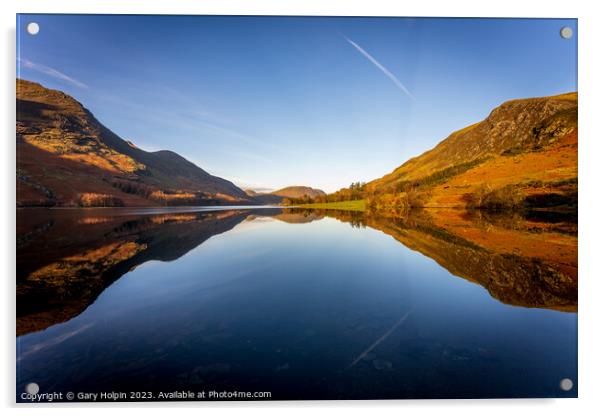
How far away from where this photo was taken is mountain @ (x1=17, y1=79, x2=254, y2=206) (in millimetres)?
5945

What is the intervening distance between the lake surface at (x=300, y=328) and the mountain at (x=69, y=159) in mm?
1839

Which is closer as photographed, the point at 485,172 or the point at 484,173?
the point at 484,173

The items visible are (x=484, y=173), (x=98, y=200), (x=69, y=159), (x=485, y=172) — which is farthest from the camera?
(x=98, y=200)

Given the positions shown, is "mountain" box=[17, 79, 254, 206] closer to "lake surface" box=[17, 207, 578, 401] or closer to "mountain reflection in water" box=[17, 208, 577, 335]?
"mountain reflection in water" box=[17, 208, 577, 335]

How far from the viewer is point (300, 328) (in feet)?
13.4

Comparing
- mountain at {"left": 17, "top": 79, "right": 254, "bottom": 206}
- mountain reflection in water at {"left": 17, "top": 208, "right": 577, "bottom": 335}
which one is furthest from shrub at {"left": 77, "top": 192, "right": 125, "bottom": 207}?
mountain reflection in water at {"left": 17, "top": 208, "right": 577, "bottom": 335}

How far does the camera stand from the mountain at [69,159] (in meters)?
5.95

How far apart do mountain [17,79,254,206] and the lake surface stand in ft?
6.03

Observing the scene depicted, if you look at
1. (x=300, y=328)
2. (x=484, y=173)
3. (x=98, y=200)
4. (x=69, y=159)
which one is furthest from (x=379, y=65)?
(x=98, y=200)

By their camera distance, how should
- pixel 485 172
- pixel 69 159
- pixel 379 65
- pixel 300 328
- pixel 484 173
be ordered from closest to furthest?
pixel 300 328 < pixel 379 65 < pixel 69 159 < pixel 484 173 < pixel 485 172

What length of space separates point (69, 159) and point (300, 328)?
26.6 meters

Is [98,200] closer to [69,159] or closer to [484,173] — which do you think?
[69,159]

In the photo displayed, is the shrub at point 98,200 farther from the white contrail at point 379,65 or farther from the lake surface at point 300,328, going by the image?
the white contrail at point 379,65

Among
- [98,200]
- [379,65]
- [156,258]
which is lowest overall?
[156,258]
